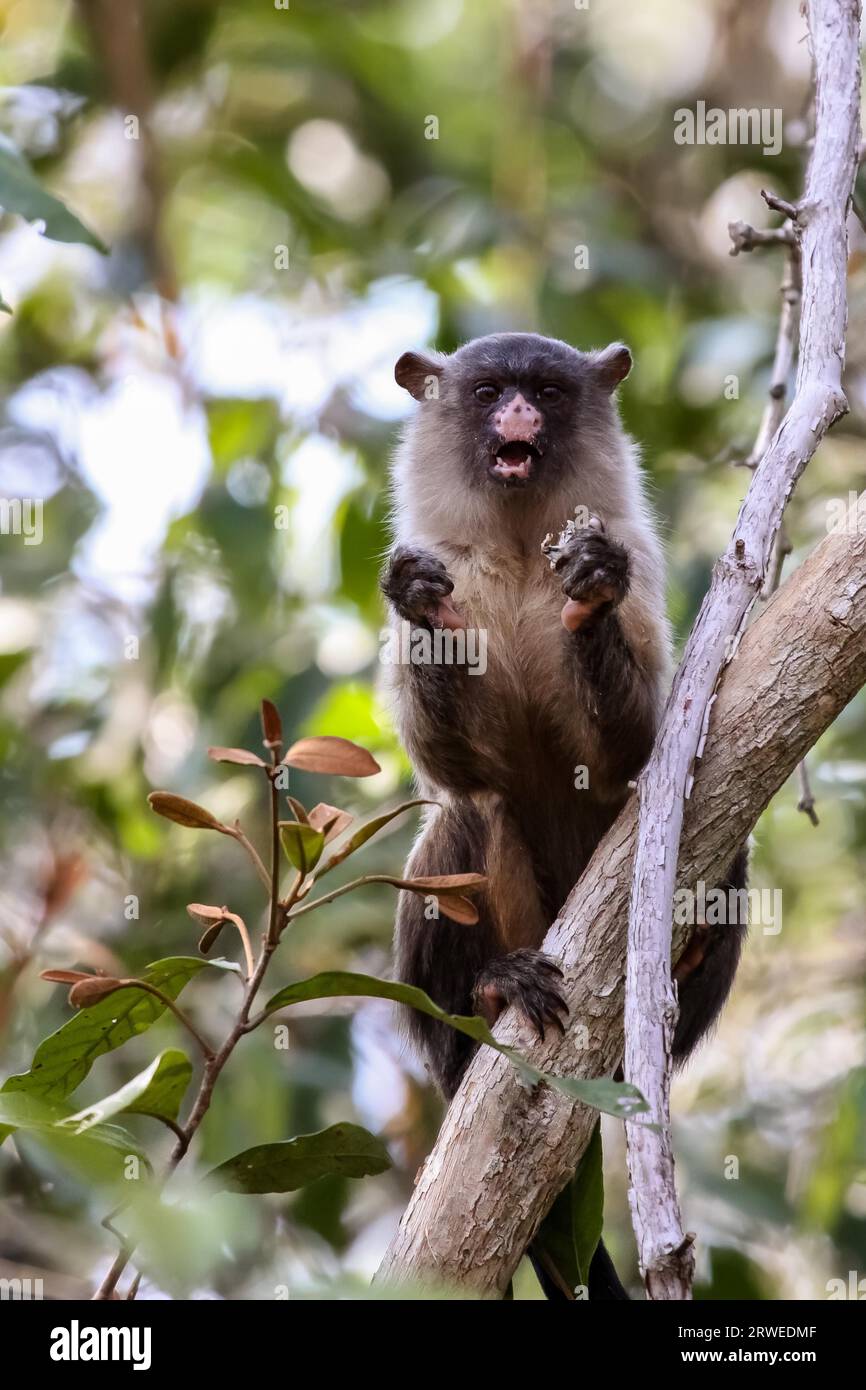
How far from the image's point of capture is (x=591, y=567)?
4738 mm

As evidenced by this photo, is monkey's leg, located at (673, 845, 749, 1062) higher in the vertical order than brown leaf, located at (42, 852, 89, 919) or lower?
lower

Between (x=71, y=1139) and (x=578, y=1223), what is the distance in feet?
7.12

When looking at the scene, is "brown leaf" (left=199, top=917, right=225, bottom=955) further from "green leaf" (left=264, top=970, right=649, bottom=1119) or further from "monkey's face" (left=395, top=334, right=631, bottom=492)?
"monkey's face" (left=395, top=334, right=631, bottom=492)

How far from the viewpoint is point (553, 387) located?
619cm

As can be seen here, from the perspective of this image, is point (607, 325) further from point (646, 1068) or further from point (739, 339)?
point (646, 1068)

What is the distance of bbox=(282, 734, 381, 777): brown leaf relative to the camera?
3336 mm

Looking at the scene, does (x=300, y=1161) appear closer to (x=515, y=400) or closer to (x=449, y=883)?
(x=449, y=883)

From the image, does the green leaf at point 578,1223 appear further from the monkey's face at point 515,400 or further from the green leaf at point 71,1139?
the monkey's face at point 515,400

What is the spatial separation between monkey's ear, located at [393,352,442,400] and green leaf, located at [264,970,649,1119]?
362cm

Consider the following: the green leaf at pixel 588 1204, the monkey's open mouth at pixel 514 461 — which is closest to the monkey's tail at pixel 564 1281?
the green leaf at pixel 588 1204

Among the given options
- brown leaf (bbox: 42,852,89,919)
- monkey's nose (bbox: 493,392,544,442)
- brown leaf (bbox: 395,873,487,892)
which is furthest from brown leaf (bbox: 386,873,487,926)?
brown leaf (bbox: 42,852,89,919)

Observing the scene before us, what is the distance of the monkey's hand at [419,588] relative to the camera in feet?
16.5

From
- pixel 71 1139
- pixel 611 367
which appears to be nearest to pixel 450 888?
pixel 71 1139
